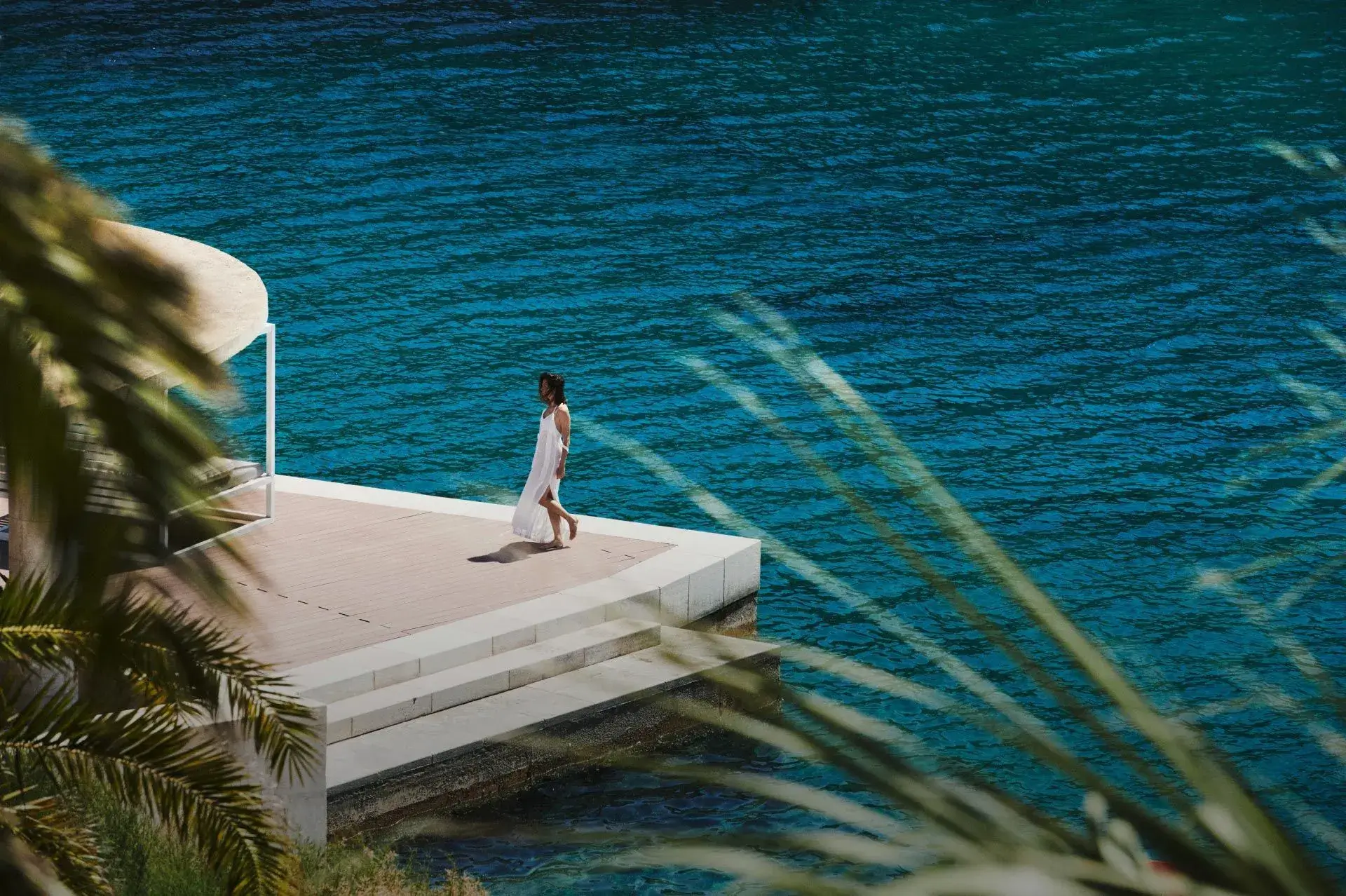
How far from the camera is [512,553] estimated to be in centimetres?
1597

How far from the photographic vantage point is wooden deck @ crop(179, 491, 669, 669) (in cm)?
1405

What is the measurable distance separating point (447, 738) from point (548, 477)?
341cm

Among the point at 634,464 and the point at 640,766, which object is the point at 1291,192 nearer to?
the point at 634,464

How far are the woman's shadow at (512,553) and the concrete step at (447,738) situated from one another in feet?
6.07

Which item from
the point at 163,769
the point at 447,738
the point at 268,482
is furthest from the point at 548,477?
the point at 163,769

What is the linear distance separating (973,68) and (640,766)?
45.4 meters

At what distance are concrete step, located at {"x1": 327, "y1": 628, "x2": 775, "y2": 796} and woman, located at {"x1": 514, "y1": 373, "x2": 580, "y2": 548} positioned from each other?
2018 mm

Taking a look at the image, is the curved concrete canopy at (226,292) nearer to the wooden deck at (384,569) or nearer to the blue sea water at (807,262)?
the wooden deck at (384,569)

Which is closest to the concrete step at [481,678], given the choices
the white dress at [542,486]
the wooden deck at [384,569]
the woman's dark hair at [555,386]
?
the wooden deck at [384,569]

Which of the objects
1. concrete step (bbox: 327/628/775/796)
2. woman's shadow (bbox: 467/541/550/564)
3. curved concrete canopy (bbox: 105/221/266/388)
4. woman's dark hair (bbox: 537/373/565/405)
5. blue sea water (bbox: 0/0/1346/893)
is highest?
curved concrete canopy (bbox: 105/221/266/388)

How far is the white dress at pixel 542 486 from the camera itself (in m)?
15.9

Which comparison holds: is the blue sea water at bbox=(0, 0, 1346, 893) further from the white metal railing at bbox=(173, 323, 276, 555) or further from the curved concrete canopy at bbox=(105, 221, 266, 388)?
the white metal railing at bbox=(173, 323, 276, 555)

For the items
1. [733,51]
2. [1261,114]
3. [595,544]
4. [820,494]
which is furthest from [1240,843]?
[733,51]

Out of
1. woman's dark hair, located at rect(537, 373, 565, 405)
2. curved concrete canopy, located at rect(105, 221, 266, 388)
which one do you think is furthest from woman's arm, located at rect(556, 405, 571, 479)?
curved concrete canopy, located at rect(105, 221, 266, 388)
